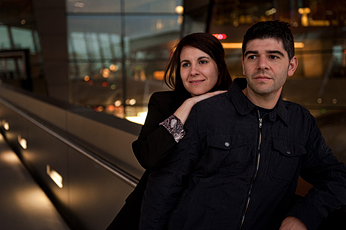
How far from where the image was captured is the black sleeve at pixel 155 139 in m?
1.72

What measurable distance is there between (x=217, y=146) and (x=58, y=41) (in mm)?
12872

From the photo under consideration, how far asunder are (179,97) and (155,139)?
19.0 inches

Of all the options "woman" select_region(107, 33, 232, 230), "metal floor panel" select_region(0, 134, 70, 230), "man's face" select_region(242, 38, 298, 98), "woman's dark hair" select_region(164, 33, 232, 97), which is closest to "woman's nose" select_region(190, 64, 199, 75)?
"woman" select_region(107, 33, 232, 230)

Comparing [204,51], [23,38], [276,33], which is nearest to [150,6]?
[23,38]

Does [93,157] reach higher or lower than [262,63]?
lower

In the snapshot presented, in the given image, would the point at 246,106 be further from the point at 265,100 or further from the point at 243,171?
the point at 243,171

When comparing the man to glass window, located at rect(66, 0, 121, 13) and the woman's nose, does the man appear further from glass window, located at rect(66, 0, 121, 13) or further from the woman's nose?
glass window, located at rect(66, 0, 121, 13)

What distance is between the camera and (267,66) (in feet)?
5.06

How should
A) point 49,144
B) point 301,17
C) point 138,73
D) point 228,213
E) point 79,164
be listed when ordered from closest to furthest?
point 228,213 → point 79,164 → point 49,144 → point 301,17 → point 138,73

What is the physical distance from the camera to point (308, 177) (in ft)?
5.53

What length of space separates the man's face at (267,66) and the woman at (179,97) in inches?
17.6

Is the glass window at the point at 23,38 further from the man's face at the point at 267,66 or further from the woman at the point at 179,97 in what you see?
the man's face at the point at 267,66

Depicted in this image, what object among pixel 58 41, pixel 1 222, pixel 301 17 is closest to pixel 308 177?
pixel 1 222

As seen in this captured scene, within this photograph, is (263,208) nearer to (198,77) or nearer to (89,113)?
(198,77)
